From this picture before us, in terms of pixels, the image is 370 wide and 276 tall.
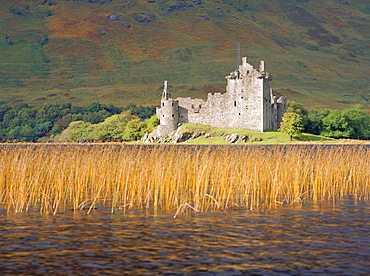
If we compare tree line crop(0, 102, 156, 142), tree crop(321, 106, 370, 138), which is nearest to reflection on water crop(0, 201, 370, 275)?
tree crop(321, 106, 370, 138)

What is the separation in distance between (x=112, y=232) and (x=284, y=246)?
5.37 meters

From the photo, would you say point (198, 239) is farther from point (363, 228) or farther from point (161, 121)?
point (161, 121)

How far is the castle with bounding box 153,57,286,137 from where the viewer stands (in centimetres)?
9288

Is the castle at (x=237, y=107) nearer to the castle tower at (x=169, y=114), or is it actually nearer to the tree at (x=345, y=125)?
the castle tower at (x=169, y=114)

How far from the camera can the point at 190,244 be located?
14719 mm

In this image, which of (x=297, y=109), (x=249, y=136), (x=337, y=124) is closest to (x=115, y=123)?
(x=249, y=136)

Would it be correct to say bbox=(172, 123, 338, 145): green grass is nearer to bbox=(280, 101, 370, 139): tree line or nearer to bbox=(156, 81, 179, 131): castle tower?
bbox=(280, 101, 370, 139): tree line

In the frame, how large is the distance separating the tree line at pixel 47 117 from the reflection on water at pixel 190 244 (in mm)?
116678

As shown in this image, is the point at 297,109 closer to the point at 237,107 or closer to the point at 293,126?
the point at 237,107

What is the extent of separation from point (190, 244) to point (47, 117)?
149 m

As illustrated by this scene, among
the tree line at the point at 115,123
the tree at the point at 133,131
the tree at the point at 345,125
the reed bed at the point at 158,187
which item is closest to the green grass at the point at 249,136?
the tree line at the point at 115,123

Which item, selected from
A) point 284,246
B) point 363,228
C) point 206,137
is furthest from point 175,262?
point 206,137

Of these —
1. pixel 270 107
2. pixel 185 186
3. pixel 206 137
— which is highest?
pixel 270 107

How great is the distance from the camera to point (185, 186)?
25156mm
